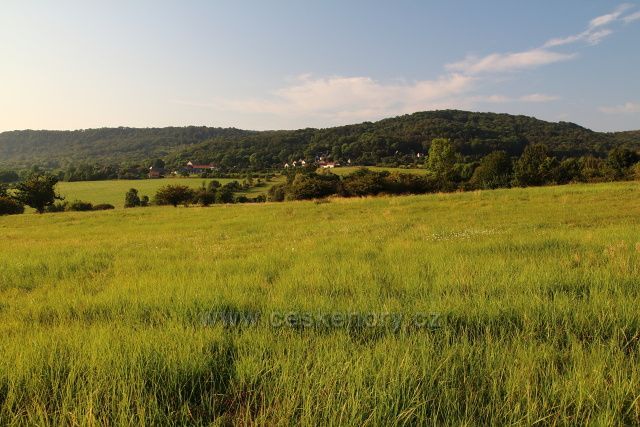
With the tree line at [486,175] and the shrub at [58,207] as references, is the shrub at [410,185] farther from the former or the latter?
the shrub at [58,207]

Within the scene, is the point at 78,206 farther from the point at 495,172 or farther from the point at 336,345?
the point at 336,345

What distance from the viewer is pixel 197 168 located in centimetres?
14675

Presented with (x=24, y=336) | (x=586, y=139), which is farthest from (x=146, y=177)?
(x=586, y=139)

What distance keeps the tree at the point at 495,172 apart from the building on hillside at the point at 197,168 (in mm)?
95920

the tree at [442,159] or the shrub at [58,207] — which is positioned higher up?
the tree at [442,159]

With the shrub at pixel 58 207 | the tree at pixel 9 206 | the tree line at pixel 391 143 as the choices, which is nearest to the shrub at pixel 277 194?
the shrub at pixel 58 207

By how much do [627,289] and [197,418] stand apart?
16.5 ft

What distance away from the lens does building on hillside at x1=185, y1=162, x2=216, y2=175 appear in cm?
14162

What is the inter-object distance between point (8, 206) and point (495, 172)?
268ft

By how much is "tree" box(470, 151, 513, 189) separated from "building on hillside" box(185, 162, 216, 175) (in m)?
95.9

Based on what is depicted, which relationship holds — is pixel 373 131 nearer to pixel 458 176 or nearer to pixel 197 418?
pixel 458 176

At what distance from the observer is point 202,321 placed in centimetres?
400

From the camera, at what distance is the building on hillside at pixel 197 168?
465 feet

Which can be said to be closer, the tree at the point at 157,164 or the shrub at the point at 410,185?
the shrub at the point at 410,185
